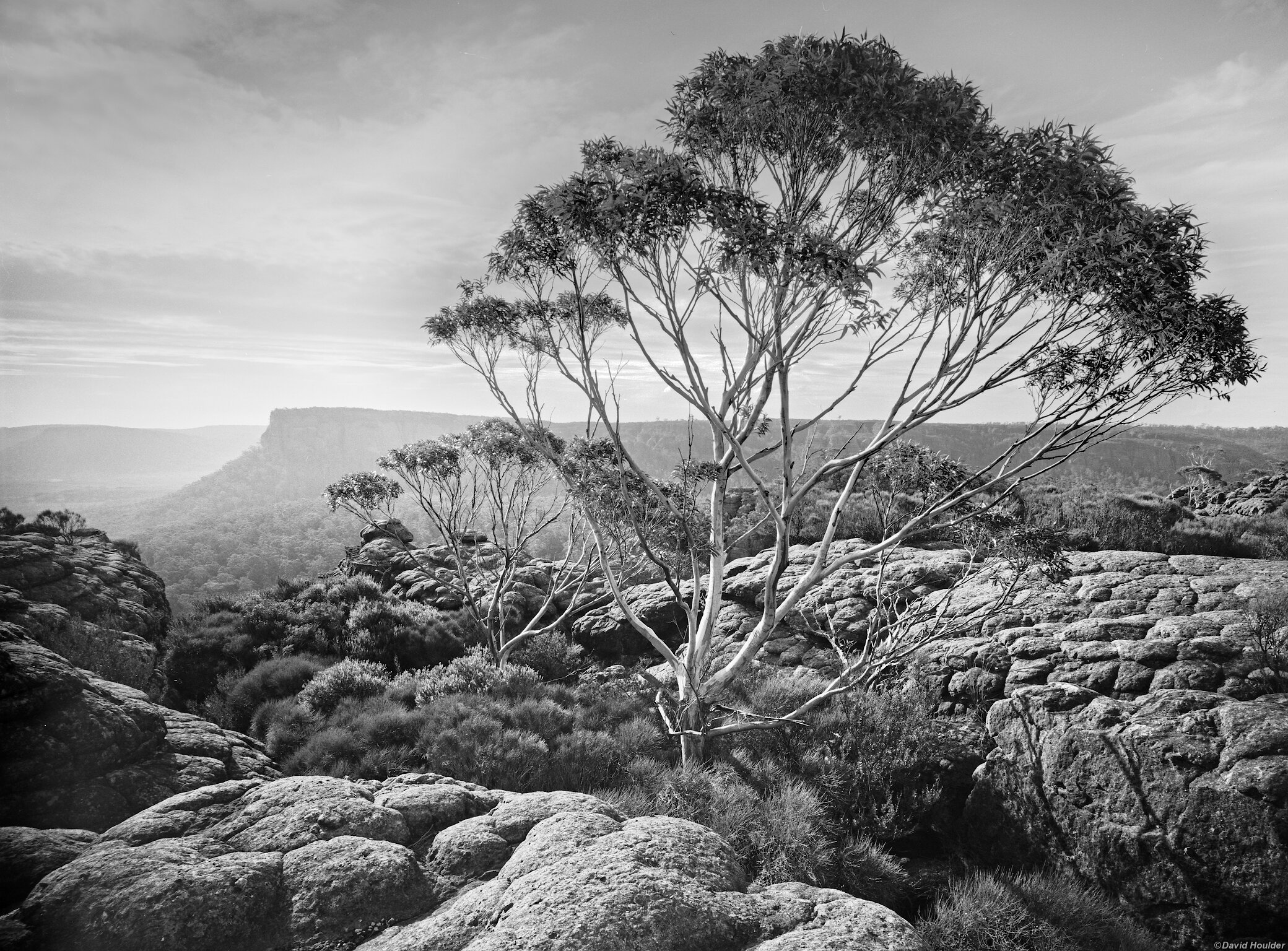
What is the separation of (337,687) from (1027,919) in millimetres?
11405

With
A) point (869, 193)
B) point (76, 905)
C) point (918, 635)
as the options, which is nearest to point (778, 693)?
point (918, 635)

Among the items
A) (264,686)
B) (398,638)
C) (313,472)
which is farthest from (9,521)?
(313,472)

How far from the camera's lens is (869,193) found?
31.1 ft

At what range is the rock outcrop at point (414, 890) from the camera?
3.59 meters

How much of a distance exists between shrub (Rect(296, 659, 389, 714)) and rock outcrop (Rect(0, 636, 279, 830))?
4.43 metres

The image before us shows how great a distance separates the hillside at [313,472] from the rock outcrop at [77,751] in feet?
51.8

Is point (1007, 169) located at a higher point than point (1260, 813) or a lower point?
higher

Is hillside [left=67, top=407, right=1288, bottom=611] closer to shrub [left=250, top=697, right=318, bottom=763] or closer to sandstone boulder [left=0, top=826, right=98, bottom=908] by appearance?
shrub [left=250, top=697, right=318, bottom=763]

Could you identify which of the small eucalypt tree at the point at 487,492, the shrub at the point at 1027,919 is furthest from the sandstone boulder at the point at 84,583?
the shrub at the point at 1027,919

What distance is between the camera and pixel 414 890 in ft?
14.2

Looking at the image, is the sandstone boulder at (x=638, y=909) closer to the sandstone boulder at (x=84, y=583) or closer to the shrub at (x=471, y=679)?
the shrub at (x=471, y=679)

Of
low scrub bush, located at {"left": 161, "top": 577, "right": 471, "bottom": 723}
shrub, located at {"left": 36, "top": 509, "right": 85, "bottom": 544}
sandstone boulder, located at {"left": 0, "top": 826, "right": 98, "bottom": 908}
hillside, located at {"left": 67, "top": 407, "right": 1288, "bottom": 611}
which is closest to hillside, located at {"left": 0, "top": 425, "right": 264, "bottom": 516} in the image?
hillside, located at {"left": 67, "top": 407, "right": 1288, "bottom": 611}

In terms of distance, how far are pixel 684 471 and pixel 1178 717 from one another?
331 inches

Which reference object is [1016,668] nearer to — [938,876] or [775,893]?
[938,876]
